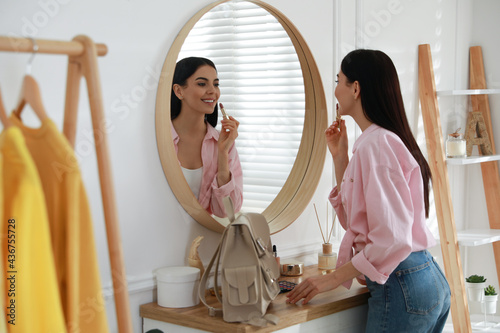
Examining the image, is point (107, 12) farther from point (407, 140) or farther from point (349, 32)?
point (349, 32)

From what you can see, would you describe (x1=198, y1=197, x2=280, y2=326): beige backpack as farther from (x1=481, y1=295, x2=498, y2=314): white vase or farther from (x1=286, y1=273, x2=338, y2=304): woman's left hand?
(x1=481, y1=295, x2=498, y2=314): white vase

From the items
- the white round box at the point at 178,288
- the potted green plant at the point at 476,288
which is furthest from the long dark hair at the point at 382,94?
the potted green plant at the point at 476,288

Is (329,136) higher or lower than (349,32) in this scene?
lower

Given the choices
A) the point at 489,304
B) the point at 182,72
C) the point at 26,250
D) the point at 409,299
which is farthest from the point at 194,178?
the point at 489,304

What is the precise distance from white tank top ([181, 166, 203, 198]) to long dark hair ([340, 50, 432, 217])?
0.59 m

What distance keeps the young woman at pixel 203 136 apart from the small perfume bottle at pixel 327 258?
40 cm

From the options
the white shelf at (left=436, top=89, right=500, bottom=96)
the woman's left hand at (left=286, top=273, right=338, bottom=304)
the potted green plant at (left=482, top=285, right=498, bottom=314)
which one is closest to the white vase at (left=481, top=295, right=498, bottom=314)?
the potted green plant at (left=482, top=285, right=498, bottom=314)

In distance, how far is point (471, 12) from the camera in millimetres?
3451

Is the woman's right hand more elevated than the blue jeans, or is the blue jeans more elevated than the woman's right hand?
the woman's right hand

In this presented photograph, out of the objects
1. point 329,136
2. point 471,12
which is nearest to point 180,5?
point 329,136

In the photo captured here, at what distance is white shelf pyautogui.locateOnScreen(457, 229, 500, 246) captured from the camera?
118 inches

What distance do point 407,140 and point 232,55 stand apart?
0.68 meters

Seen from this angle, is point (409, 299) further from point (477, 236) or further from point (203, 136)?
point (477, 236)

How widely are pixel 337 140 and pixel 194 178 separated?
60 centimetres
